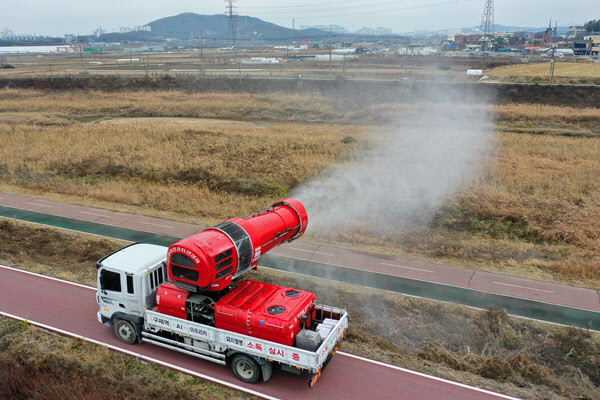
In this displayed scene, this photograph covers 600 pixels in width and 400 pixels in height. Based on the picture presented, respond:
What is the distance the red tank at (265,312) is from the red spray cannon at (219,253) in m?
0.66

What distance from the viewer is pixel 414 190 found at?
2902cm

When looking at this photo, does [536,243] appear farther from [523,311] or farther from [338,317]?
[338,317]

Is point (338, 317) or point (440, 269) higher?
point (338, 317)

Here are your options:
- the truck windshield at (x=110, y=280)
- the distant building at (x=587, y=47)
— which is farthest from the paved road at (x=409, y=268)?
the distant building at (x=587, y=47)

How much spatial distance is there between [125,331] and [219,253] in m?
4.67

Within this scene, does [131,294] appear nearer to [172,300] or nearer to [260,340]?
[172,300]

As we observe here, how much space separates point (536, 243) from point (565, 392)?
493 inches

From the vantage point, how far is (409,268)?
67.6ft

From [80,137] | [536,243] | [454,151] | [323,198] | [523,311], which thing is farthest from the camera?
[80,137]

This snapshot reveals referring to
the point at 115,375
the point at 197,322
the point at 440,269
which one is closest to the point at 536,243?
the point at 440,269

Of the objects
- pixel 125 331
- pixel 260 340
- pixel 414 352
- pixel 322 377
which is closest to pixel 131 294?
pixel 125 331

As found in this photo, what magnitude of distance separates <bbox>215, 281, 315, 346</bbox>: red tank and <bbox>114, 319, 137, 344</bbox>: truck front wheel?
10.3 ft

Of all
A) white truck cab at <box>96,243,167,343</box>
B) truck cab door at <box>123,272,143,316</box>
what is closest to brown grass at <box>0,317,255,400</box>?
white truck cab at <box>96,243,167,343</box>

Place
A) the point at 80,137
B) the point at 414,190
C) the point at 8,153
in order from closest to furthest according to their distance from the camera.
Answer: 1. the point at 414,190
2. the point at 8,153
3. the point at 80,137
